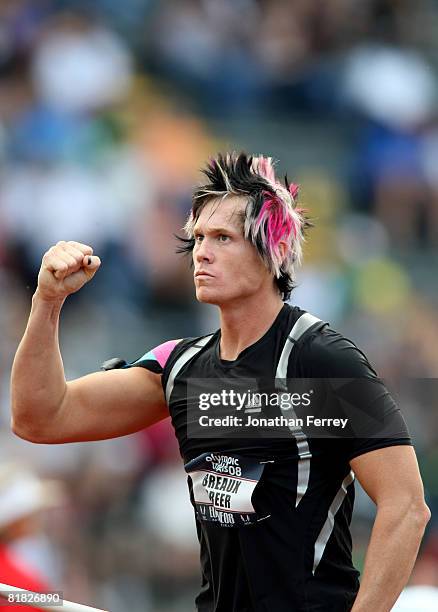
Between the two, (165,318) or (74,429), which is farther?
(165,318)

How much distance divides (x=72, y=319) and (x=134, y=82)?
8.33 ft

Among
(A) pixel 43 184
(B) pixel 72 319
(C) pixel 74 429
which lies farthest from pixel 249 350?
(A) pixel 43 184

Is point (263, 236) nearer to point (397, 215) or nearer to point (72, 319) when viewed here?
point (72, 319)

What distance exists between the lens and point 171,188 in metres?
8.66

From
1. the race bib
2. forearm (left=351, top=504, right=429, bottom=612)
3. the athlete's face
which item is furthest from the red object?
forearm (left=351, top=504, right=429, bottom=612)

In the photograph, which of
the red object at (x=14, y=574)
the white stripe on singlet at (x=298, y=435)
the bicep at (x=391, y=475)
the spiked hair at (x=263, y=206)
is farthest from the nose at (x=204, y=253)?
the red object at (x=14, y=574)

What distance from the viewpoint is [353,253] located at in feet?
30.1

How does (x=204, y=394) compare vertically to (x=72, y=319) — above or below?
below

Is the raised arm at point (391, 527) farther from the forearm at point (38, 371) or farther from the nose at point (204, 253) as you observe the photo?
the forearm at point (38, 371)

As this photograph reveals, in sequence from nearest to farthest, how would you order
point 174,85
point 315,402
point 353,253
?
point 315,402
point 353,253
point 174,85

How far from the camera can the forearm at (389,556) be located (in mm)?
3041

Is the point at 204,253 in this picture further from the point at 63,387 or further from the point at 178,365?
the point at 63,387

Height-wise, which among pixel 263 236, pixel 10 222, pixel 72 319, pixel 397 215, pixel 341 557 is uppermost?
pixel 397 215

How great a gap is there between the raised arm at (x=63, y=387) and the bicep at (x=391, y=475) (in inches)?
31.5
